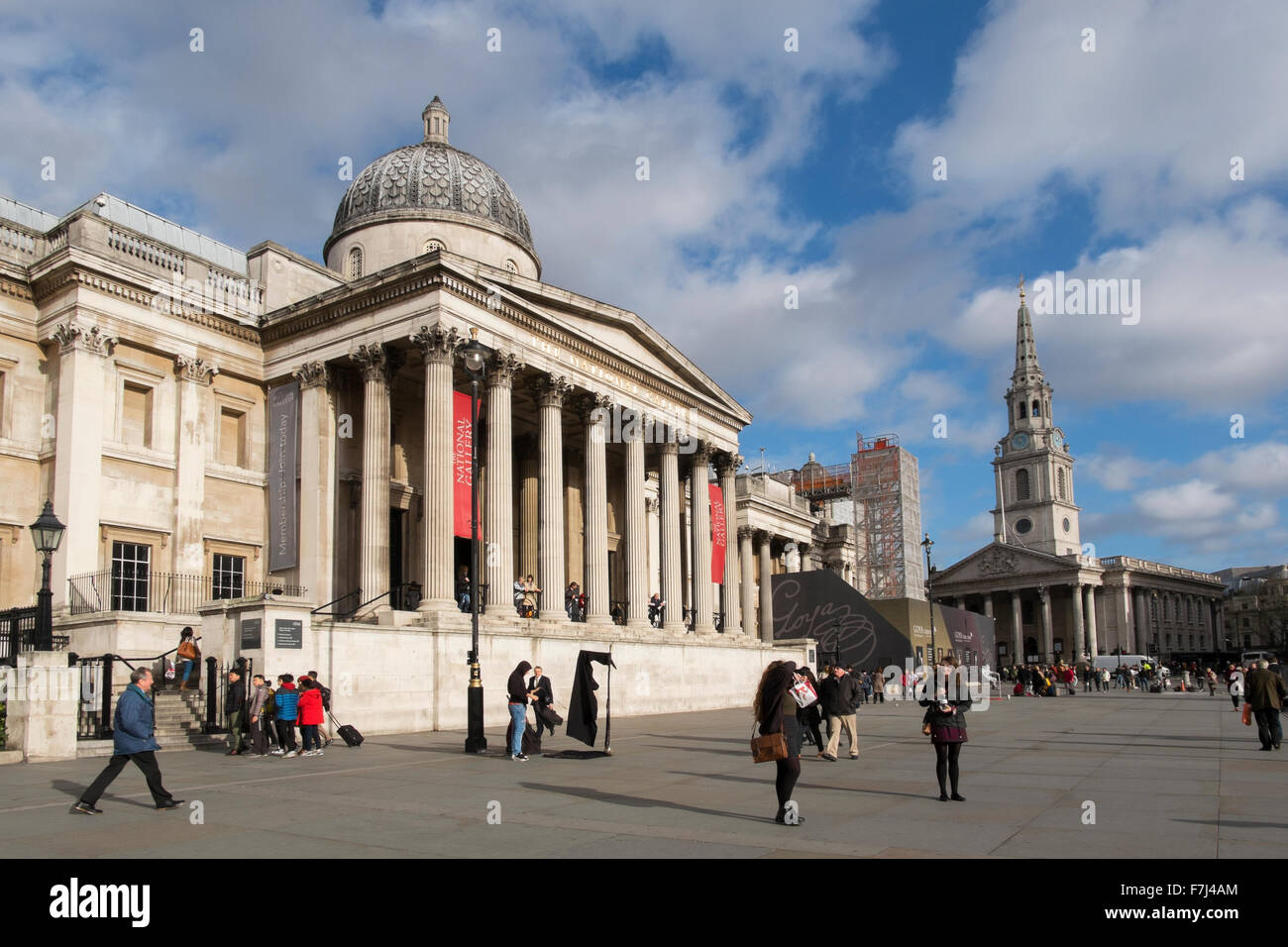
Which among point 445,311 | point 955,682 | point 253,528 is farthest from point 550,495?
point 955,682

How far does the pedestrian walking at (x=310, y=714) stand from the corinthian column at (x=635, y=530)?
16.7 meters

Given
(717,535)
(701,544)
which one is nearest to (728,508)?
(717,535)

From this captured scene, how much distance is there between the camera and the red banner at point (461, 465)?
26.2m

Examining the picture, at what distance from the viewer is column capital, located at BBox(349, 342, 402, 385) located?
27.7 metres

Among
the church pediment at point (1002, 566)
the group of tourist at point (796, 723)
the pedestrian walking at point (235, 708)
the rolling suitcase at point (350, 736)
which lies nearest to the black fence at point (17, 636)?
the pedestrian walking at point (235, 708)

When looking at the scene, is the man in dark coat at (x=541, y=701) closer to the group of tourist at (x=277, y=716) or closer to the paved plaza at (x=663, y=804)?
the paved plaza at (x=663, y=804)

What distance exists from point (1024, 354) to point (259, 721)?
13087cm

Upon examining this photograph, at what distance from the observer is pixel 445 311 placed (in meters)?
26.8

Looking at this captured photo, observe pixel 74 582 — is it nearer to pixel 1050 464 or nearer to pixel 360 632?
pixel 360 632

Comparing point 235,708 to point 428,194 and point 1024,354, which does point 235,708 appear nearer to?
point 428,194

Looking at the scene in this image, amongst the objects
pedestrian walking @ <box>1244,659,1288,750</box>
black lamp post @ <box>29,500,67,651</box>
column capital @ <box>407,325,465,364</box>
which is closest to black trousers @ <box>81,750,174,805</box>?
black lamp post @ <box>29,500,67,651</box>

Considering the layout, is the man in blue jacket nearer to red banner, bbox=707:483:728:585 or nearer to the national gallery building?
the national gallery building

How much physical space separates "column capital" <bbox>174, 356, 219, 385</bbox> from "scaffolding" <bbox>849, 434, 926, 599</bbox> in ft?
213

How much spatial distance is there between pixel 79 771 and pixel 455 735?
8.55m
